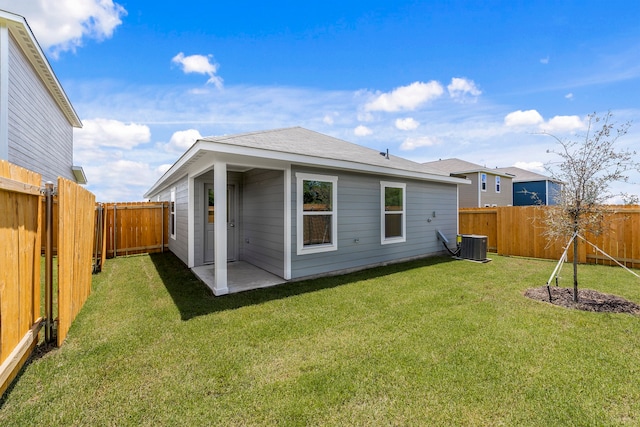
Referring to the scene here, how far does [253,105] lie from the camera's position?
332 inches

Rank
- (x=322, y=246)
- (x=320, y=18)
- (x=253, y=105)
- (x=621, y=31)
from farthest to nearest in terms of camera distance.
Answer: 1. (x=253, y=105)
2. (x=320, y=18)
3. (x=322, y=246)
4. (x=621, y=31)

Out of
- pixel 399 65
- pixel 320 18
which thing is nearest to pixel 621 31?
pixel 399 65

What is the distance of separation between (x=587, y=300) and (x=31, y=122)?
14108 mm

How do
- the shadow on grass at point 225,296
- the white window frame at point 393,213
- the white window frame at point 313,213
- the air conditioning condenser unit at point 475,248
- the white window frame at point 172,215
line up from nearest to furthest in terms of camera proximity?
the shadow on grass at point 225,296
the white window frame at point 313,213
the white window frame at point 393,213
the air conditioning condenser unit at point 475,248
the white window frame at point 172,215

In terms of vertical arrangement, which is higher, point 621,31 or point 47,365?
point 621,31

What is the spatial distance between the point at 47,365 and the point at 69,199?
1.81m

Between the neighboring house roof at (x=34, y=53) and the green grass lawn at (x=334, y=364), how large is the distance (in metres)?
7.00

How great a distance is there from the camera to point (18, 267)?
7.98ft

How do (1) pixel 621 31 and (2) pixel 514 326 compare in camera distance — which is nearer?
(2) pixel 514 326

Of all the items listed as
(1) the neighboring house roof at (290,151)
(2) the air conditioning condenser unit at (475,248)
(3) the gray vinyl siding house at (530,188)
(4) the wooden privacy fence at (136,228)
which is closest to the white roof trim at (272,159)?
(1) the neighboring house roof at (290,151)

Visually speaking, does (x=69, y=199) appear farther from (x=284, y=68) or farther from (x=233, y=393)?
(x=284, y=68)

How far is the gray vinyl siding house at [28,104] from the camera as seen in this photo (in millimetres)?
6461

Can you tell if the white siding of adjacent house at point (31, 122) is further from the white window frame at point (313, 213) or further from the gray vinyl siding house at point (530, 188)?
the gray vinyl siding house at point (530, 188)

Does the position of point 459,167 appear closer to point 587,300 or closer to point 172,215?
point 587,300
